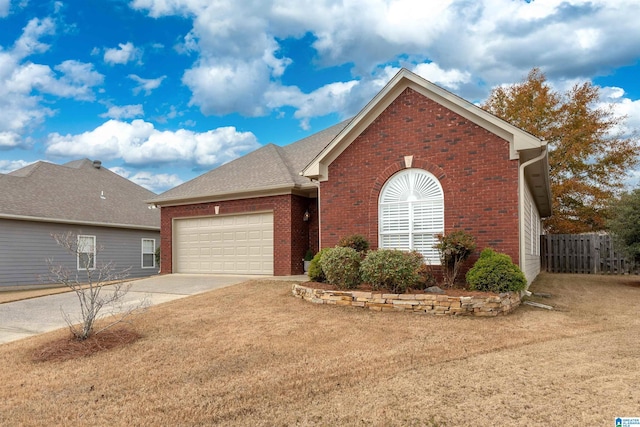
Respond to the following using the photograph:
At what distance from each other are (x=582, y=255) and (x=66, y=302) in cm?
2151

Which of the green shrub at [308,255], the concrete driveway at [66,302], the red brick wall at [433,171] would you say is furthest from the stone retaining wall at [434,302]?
the green shrub at [308,255]

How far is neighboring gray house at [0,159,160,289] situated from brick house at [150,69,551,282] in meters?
6.49

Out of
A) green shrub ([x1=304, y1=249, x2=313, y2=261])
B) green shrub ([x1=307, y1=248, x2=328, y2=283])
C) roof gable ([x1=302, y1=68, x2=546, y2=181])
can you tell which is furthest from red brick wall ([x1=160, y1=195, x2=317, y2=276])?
green shrub ([x1=307, y1=248, x2=328, y2=283])

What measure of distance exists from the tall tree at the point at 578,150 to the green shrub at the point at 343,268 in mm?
20000

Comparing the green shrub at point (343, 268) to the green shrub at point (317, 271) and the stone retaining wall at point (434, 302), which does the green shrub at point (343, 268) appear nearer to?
the stone retaining wall at point (434, 302)

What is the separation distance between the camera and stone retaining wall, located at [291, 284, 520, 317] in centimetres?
823

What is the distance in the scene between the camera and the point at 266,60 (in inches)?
650

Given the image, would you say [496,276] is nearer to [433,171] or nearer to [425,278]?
[425,278]

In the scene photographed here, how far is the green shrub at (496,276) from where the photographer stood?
8703mm

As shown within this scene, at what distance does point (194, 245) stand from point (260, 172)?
3.92 m

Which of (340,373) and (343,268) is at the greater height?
(343,268)

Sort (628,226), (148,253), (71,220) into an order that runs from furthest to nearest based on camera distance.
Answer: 1. (148,253)
2. (71,220)
3. (628,226)

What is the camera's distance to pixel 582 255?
67.1 feet

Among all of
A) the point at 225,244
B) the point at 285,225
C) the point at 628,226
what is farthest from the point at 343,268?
the point at 628,226
